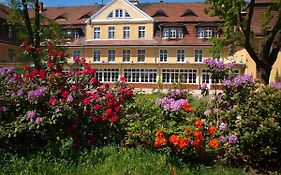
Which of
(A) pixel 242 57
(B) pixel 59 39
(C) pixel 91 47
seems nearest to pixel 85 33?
(C) pixel 91 47

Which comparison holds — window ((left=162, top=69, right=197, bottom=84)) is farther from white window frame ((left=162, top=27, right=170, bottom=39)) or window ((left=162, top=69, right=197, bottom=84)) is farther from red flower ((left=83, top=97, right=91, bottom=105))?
red flower ((left=83, top=97, right=91, bottom=105))

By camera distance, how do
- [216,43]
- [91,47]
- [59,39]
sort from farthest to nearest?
[91,47] → [59,39] → [216,43]

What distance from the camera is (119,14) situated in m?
53.5

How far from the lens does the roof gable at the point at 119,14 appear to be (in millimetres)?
52844

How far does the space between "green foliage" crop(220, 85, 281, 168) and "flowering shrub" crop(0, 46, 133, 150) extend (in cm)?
225

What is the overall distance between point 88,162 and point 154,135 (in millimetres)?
1244

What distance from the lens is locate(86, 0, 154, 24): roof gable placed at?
52.8m

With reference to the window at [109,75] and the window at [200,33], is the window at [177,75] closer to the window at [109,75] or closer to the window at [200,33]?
the window at [200,33]

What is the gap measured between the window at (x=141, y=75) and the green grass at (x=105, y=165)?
43747mm

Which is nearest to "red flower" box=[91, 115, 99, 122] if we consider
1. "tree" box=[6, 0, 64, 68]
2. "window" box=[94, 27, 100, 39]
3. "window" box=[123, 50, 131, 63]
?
"tree" box=[6, 0, 64, 68]

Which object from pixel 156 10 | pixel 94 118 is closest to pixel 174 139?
pixel 94 118

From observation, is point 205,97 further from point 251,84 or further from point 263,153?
point 263,153

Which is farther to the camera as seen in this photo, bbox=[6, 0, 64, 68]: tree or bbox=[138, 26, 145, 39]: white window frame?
bbox=[138, 26, 145, 39]: white window frame

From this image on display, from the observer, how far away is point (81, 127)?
7824mm
